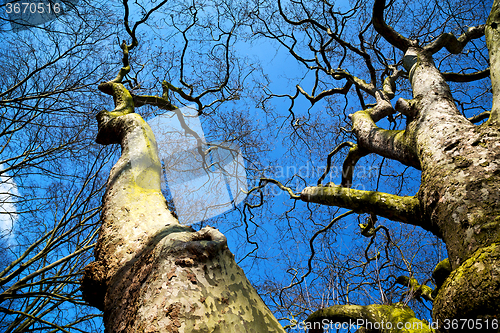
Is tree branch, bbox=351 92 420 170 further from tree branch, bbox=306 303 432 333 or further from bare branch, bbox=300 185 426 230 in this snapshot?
tree branch, bbox=306 303 432 333

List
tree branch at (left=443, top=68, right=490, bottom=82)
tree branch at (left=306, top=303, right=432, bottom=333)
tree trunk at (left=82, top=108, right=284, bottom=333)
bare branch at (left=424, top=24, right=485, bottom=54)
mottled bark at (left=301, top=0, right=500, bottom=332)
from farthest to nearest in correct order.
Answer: tree branch at (left=443, top=68, right=490, bottom=82)
bare branch at (left=424, top=24, right=485, bottom=54)
tree branch at (left=306, top=303, right=432, bottom=333)
mottled bark at (left=301, top=0, right=500, bottom=332)
tree trunk at (left=82, top=108, right=284, bottom=333)

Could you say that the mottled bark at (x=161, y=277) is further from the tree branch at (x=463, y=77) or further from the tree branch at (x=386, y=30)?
the tree branch at (x=463, y=77)

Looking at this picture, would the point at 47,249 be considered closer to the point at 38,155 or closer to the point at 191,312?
the point at 38,155

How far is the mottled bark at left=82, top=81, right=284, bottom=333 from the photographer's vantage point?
3.23 ft

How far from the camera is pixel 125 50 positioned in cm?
411

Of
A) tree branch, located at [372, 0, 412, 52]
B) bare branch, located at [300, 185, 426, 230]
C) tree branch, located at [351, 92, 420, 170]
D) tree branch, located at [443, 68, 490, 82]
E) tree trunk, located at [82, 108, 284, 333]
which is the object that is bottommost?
tree trunk, located at [82, 108, 284, 333]

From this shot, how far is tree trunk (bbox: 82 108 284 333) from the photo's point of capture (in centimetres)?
98

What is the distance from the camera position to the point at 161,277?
1122 mm

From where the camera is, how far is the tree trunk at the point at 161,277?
0.98 metres

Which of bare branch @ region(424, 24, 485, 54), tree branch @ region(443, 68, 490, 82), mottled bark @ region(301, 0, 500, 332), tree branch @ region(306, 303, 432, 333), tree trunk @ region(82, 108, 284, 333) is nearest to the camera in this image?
tree trunk @ region(82, 108, 284, 333)

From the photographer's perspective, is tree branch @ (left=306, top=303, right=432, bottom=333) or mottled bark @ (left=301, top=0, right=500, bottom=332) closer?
mottled bark @ (left=301, top=0, right=500, bottom=332)

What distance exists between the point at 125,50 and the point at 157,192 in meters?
3.04

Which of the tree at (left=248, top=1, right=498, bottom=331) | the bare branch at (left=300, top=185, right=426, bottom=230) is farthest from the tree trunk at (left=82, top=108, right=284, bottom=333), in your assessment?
the bare branch at (left=300, top=185, right=426, bottom=230)

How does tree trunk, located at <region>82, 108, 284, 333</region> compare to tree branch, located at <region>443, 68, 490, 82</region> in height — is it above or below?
below
